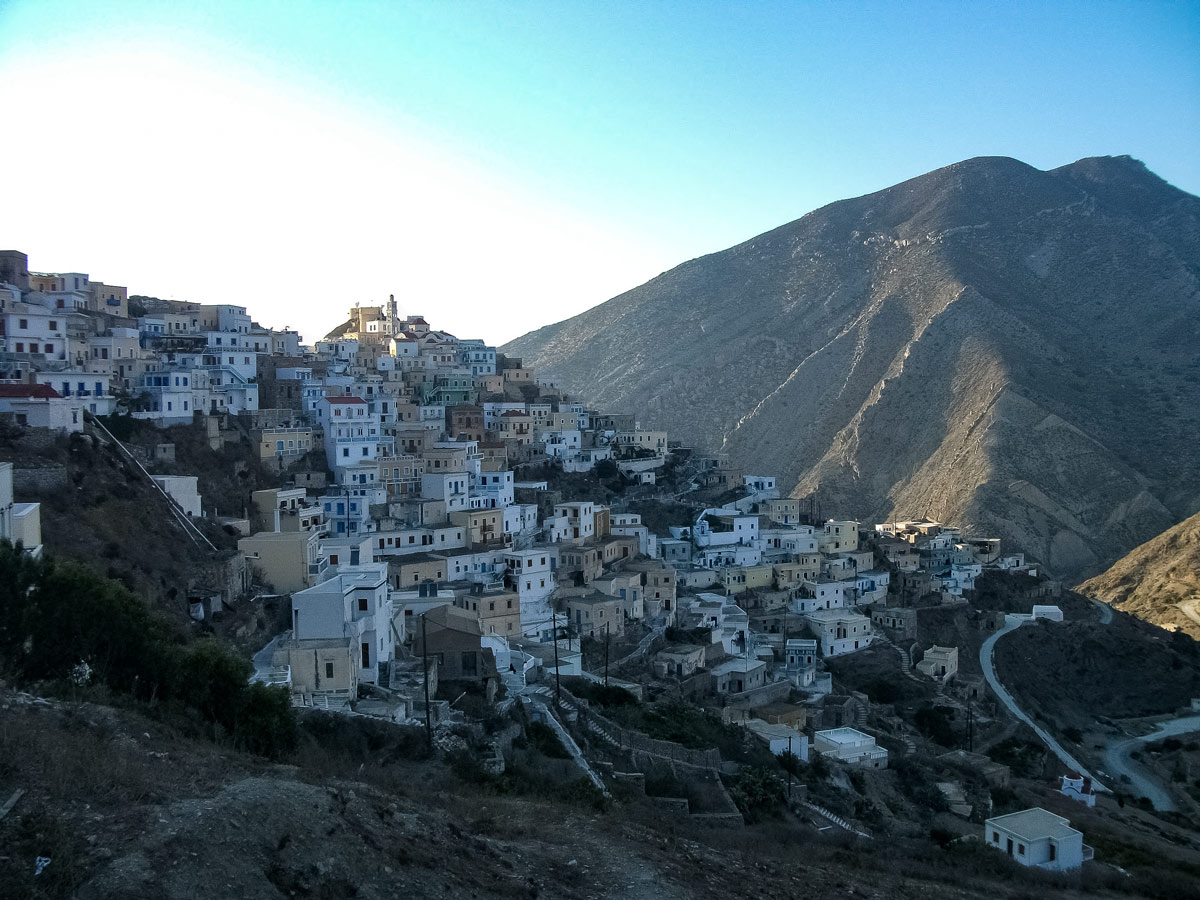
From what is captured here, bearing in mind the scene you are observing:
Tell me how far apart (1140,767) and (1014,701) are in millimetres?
4190

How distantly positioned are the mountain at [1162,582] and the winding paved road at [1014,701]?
1076 cm

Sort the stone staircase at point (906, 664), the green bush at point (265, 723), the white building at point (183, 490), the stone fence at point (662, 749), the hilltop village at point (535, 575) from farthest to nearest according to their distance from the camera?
the stone staircase at point (906, 664), the white building at point (183, 490), the hilltop village at point (535, 575), the stone fence at point (662, 749), the green bush at point (265, 723)

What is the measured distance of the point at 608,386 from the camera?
323ft

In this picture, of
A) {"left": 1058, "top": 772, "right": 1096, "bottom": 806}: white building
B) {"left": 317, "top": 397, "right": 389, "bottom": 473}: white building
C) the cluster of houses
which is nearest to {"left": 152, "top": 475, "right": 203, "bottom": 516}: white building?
the cluster of houses

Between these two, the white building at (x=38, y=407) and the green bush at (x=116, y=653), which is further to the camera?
the white building at (x=38, y=407)

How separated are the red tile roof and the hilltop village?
0.24 ft

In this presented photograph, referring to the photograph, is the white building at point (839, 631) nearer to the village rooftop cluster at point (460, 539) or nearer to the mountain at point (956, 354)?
the village rooftop cluster at point (460, 539)

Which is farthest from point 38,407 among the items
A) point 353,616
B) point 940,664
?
point 940,664

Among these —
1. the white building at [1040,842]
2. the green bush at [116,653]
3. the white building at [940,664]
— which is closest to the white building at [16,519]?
the green bush at [116,653]

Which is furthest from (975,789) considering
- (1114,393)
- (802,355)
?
(802,355)

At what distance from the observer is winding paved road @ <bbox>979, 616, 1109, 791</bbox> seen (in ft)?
101

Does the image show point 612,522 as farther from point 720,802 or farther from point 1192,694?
point 1192,694

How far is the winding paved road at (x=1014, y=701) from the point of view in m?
30.7

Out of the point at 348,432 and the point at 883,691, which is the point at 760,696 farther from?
the point at 348,432
